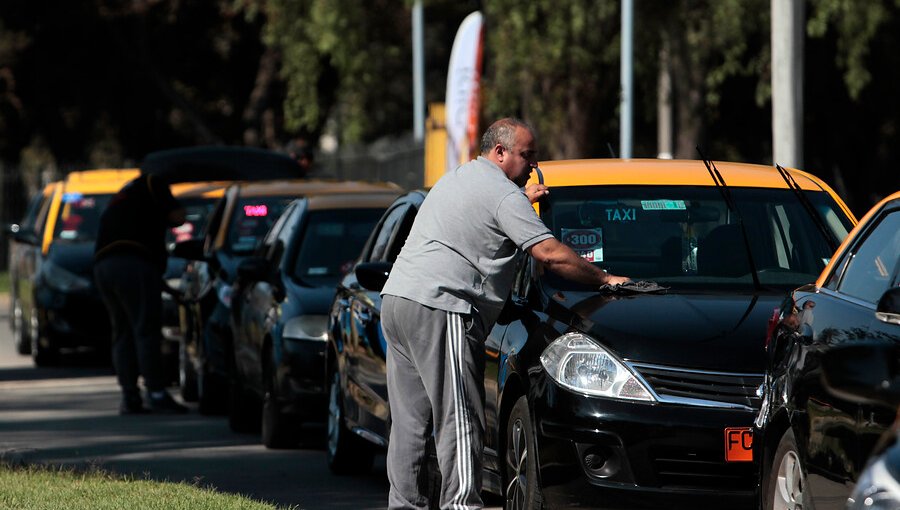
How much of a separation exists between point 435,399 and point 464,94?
14399mm

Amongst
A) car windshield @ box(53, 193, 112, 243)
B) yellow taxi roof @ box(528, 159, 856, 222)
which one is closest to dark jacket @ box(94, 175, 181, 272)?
car windshield @ box(53, 193, 112, 243)

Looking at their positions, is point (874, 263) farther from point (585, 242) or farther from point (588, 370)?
point (585, 242)

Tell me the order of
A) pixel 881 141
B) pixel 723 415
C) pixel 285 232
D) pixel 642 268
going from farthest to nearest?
pixel 881 141 < pixel 285 232 < pixel 642 268 < pixel 723 415

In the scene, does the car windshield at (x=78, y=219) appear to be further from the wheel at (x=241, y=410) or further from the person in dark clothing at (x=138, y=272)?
the wheel at (x=241, y=410)

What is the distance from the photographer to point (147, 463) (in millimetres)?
11547

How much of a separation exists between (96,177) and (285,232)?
841 centimetres

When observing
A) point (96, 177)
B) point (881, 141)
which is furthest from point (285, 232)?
point (881, 141)

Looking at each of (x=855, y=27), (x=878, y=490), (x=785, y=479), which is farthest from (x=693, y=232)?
(x=855, y=27)

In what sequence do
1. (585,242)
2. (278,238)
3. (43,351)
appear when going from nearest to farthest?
(585,242) → (278,238) → (43,351)

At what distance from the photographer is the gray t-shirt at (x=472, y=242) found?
746 cm

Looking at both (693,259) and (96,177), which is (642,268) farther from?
(96,177)

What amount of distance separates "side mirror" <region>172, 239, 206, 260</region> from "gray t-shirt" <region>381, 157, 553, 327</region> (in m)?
6.87

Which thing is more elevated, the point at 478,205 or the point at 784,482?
the point at 478,205

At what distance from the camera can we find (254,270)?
12.6m
